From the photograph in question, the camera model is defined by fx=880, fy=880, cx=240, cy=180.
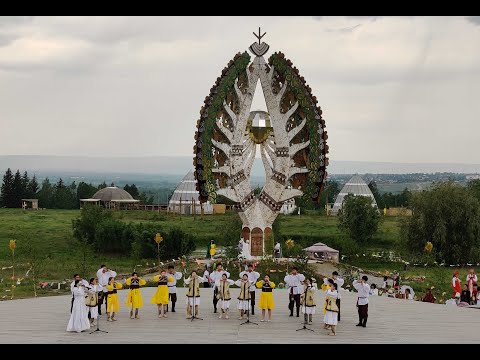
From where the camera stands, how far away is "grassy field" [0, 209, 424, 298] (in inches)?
1822

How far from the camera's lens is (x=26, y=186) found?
306 feet

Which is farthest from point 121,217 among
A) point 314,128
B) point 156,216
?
point 314,128

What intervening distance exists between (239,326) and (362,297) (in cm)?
366

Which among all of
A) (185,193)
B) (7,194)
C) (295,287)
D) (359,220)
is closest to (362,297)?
(295,287)

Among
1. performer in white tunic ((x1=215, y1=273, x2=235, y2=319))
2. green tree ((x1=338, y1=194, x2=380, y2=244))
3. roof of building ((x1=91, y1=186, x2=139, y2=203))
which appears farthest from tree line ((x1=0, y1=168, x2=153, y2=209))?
performer in white tunic ((x1=215, y1=273, x2=235, y2=319))

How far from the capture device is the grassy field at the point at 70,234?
46.3m

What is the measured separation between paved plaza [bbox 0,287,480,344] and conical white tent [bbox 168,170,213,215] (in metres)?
49.7

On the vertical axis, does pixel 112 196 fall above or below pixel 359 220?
above

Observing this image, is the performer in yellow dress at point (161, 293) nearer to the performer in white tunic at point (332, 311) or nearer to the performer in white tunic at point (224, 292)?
the performer in white tunic at point (224, 292)

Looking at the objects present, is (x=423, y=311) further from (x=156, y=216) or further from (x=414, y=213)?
(x=156, y=216)

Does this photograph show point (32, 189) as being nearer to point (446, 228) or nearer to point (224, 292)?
point (446, 228)

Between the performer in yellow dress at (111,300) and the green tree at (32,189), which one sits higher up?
the green tree at (32,189)

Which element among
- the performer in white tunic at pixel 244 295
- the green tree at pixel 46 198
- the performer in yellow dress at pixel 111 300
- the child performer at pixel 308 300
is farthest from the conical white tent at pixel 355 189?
the performer in yellow dress at pixel 111 300

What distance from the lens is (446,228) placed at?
53.5 m
